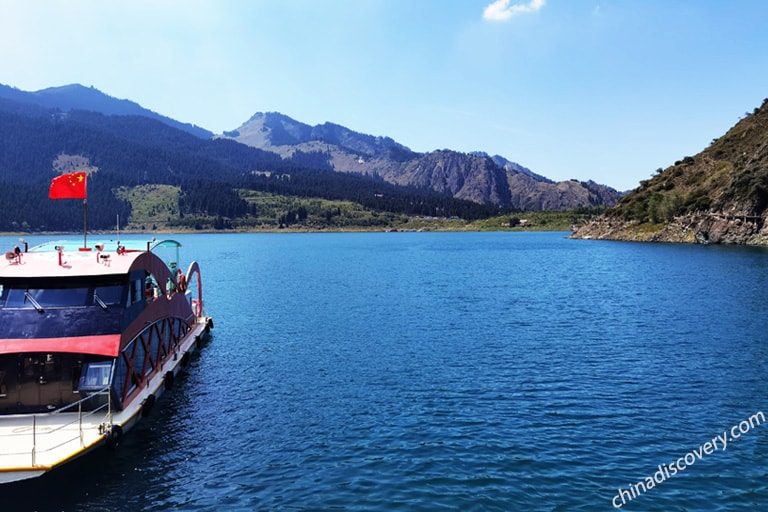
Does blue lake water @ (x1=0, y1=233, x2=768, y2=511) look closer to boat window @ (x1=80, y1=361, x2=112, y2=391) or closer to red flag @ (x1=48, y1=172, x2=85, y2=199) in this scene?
boat window @ (x1=80, y1=361, x2=112, y2=391)

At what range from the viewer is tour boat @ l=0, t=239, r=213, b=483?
75.3 feet

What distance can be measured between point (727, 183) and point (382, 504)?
194392 mm

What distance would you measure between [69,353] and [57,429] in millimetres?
4230

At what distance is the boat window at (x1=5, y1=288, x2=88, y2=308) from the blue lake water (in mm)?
7614

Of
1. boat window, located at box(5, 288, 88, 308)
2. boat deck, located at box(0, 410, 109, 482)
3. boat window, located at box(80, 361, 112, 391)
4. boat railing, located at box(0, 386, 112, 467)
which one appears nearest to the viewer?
boat deck, located at box(0, 410, 109, 482)

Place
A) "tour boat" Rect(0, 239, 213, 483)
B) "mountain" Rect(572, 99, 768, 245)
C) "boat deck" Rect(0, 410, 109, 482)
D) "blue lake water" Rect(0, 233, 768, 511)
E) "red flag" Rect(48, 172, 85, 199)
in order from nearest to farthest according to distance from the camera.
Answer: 1. "boat deck" Rect(0, 410, 109, 482)
2. "blue lake water" Rect(0, 233, 768, 511)
3. "tour boat" Rect(0, 239, 213, 483)
4. "red flag" Rect(48, 172, 85, 199)
5. "mountain" Rect(572, 99, 768, 245)

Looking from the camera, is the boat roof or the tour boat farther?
the boat roof

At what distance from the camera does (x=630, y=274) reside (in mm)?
94375

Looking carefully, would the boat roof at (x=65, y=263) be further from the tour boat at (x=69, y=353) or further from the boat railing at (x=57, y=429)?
the boat railing at (x=57, y=429)

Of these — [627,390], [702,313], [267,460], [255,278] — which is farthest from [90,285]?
[255,278]

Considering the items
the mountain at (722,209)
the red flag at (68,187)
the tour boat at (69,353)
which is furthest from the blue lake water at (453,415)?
the mountain at (722,209)

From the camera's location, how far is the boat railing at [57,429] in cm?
2131

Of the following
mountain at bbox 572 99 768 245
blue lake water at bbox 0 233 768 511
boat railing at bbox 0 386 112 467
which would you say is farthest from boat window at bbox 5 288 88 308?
mountain at bbox 572 99 768 245

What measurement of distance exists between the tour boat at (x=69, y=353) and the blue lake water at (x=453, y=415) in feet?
4.99
